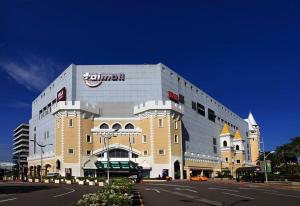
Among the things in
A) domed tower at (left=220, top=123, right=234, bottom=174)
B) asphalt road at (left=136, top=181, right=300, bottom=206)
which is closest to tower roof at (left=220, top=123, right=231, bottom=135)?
domed tower at (left=220, top=123, right=234, bottom=174)

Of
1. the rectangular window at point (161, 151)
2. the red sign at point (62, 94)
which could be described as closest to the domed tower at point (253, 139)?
the rectangular window at point (161, 151)

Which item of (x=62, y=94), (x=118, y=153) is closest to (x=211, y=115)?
(x=118, y=153)

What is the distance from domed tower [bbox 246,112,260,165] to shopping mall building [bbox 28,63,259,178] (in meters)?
55.2

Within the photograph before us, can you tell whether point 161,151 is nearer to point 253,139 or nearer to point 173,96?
point 173,96

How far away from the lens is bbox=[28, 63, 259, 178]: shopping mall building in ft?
284

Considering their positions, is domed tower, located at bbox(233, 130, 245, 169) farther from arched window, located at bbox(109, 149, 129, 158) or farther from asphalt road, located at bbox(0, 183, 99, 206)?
asphalt road, located at bbox(0, 183, 99, 206)

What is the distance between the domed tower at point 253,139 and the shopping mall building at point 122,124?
181 feet

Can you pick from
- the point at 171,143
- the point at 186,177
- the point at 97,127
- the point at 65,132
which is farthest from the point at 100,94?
the point at 186,177

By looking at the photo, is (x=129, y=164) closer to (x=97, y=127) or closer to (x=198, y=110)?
(x=97, y=127)

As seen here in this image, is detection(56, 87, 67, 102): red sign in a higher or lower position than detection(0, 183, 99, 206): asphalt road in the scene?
higher

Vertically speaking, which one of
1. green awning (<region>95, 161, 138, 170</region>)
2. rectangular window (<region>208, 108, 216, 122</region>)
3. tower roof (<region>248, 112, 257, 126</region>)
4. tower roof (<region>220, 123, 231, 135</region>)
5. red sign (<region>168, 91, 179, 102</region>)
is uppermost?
tower roof (<region>248, 112, 257, 126</region>)

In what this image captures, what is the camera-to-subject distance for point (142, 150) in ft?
295

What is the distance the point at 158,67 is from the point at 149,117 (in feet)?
50.2

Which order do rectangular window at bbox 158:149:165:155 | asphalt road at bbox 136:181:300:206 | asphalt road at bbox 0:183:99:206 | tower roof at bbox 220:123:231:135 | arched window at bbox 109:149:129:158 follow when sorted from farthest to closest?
1. tower roof at bbox 220:123:231:135
2. arched window at bbox 109:149:129:158
3. rectangular window at bbox 158:149:165:155
4. asphalt road at bbox 136:181:300:206
5. asphalt road at bbox 0:183:99:206
